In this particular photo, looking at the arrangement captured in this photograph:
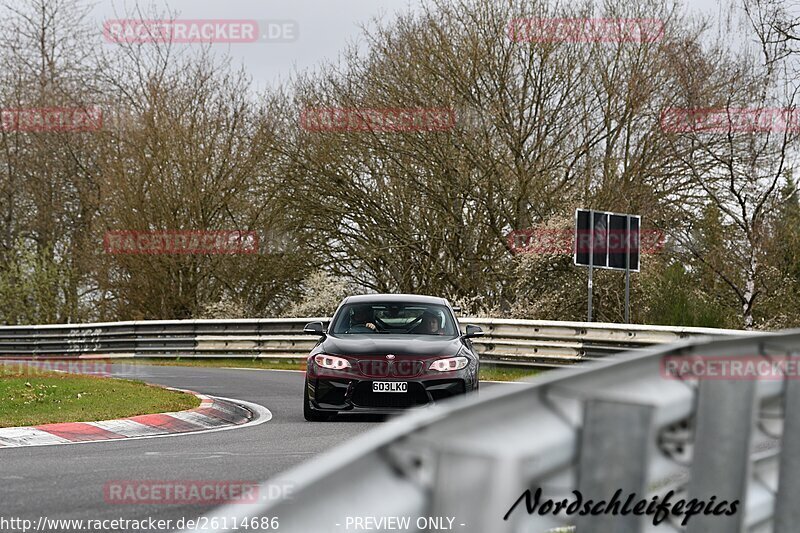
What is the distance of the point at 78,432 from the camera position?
10.7 m

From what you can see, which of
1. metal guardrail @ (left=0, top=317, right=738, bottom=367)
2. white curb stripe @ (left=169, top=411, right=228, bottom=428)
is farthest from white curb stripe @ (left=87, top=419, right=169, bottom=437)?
metal guardrail @ (left=0, top=317, right=738, bottom=367)

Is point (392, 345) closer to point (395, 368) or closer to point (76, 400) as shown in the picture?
point (395, 368)

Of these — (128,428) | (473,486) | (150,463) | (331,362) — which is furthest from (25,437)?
(473,486)

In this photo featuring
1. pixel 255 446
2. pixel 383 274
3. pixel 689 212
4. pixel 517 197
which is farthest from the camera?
pixel 383 274

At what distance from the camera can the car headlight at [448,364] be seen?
11.9 m

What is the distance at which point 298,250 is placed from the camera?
1186 inches

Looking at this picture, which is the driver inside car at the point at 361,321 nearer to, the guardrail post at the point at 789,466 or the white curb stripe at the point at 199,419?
the white curb stripe at the point at 199,419

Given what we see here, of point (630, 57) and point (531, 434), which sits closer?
point (531, 434)

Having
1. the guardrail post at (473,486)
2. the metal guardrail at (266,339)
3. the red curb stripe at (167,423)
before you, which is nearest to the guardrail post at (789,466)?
the guardrail post at (473,486)

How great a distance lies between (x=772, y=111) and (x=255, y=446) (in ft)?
54.7

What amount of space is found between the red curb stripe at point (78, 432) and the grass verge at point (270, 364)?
30.5 feet

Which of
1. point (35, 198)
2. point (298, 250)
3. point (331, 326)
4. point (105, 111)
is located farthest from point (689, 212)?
point (35, 198)

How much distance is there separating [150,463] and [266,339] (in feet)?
57.1

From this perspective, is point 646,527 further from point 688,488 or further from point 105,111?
point 105,111
